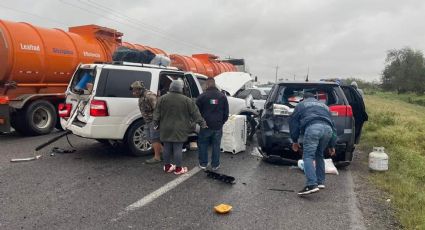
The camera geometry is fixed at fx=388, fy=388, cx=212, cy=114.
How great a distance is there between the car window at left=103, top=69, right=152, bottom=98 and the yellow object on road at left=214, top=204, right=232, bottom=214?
3527 millimetres

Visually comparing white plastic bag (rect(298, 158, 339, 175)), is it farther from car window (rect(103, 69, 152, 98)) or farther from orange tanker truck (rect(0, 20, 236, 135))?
orange tanker truck (rect(0, 20, 236, 135))

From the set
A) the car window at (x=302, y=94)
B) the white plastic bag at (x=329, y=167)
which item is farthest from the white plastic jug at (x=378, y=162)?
the car window at (x=302, y=94)

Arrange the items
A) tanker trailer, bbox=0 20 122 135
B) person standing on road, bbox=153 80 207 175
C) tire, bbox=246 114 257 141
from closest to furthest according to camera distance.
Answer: person standing on road, bbox=153 80 207 175 < tanker trailer, bbox=0 20 122 135 < tire, bbox=246 114 257 141

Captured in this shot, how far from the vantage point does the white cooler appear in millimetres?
8766

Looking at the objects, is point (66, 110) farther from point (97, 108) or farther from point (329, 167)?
point (329, 167)

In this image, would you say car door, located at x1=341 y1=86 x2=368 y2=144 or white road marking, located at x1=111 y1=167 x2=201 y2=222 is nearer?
white road marking, located at x1=111 y1=167 x2=201 y2=222

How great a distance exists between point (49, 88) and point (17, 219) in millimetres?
7383

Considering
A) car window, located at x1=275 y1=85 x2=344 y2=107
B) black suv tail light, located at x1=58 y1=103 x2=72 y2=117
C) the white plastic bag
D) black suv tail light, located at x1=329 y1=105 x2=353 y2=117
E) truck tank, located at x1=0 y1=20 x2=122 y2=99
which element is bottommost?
the white plastic bag

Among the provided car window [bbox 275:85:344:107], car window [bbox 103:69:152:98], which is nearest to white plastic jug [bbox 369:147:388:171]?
car window [bbox 275:85:344:107]

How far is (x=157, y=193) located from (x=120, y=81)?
2.85m

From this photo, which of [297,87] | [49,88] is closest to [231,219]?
[297,87]

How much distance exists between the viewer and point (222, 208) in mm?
4859

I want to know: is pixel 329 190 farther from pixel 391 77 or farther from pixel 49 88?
pixel 391 77

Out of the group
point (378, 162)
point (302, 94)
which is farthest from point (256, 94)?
point (378, 162)
